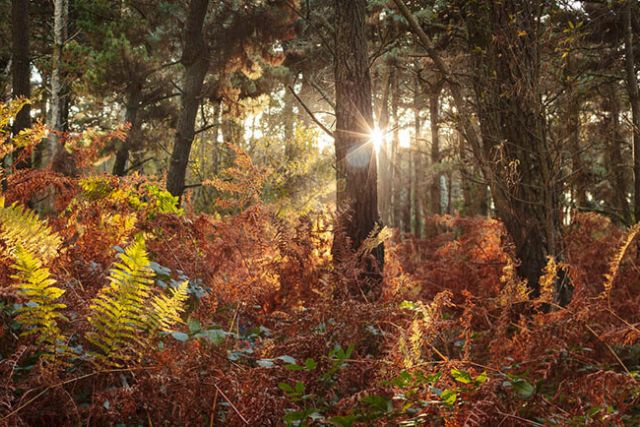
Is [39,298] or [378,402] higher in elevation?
[39,298]

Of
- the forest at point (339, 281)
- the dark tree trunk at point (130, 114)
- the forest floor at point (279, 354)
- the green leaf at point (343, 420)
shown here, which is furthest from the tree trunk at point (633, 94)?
the dark tree trunk at point (130, 114)

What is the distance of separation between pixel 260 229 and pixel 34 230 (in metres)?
1.29

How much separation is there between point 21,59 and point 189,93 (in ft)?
10.1

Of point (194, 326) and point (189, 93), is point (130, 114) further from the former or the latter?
point (194, 326)

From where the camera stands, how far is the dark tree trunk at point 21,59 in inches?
365

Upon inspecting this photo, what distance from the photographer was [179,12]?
13.6m

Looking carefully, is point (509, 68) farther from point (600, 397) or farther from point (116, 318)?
point (116, 318)

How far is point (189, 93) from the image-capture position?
31.2 ft

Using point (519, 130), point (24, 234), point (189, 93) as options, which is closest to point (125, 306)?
point (24, 234)

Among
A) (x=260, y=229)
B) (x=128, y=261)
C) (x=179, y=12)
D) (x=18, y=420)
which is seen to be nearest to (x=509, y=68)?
(x=260, y=229)

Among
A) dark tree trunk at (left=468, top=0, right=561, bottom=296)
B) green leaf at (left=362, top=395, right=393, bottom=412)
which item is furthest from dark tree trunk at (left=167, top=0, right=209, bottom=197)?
green leaf at (left=362, top=395, right=393, bottom=412)

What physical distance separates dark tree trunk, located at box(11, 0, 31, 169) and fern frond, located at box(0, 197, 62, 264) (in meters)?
8.16

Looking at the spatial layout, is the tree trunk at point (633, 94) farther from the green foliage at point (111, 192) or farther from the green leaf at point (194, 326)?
the green leaf at point (194, 326)

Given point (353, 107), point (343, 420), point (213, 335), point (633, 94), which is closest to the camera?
point (343, 420)
